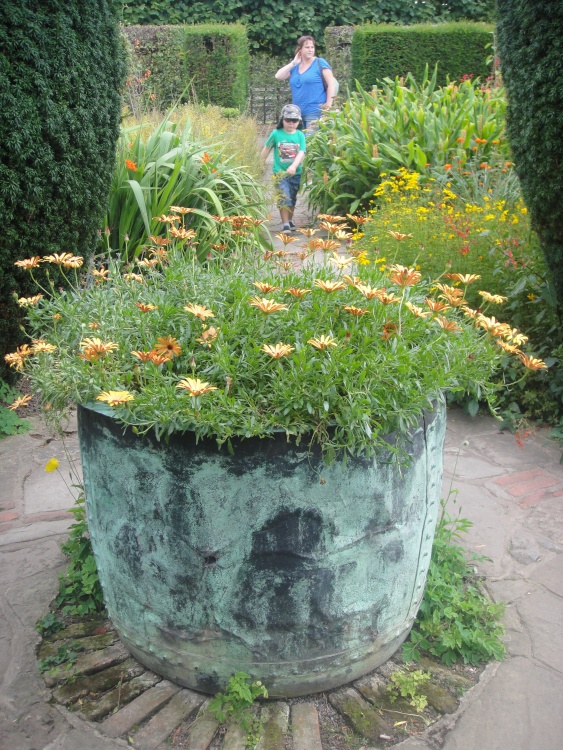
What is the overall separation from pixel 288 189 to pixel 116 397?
20.9 ft

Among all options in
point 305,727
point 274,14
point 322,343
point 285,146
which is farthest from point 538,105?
point 274,14

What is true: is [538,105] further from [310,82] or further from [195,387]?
[310,82]

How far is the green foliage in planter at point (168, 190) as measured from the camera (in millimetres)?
4727

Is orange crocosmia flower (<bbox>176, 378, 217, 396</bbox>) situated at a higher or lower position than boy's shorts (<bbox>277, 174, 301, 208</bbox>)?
higher

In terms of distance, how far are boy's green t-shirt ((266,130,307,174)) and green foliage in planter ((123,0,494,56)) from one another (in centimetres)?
1303

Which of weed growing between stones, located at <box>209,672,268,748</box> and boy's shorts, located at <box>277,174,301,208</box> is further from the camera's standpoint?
boy's shorts, located at <box>277,174,301,208</box>

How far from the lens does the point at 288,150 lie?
766 cm

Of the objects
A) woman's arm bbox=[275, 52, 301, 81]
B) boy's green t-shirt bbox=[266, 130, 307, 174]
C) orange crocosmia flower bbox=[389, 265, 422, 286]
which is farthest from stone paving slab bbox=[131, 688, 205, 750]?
woman's arm bbox=[275, 52, 301, 81]

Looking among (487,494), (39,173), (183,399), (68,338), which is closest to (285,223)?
(39,173)

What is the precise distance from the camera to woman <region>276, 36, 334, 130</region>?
9.54 metres

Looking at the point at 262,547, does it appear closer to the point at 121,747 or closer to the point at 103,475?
the point at 103,475

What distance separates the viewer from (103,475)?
195 cm

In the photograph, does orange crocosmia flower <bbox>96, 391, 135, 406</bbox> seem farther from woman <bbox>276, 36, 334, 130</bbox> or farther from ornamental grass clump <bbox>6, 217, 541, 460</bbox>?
→ woman <bbox>276, 36, 334, 130</bbox>

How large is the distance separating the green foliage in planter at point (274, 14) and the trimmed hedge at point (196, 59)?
309 cm
